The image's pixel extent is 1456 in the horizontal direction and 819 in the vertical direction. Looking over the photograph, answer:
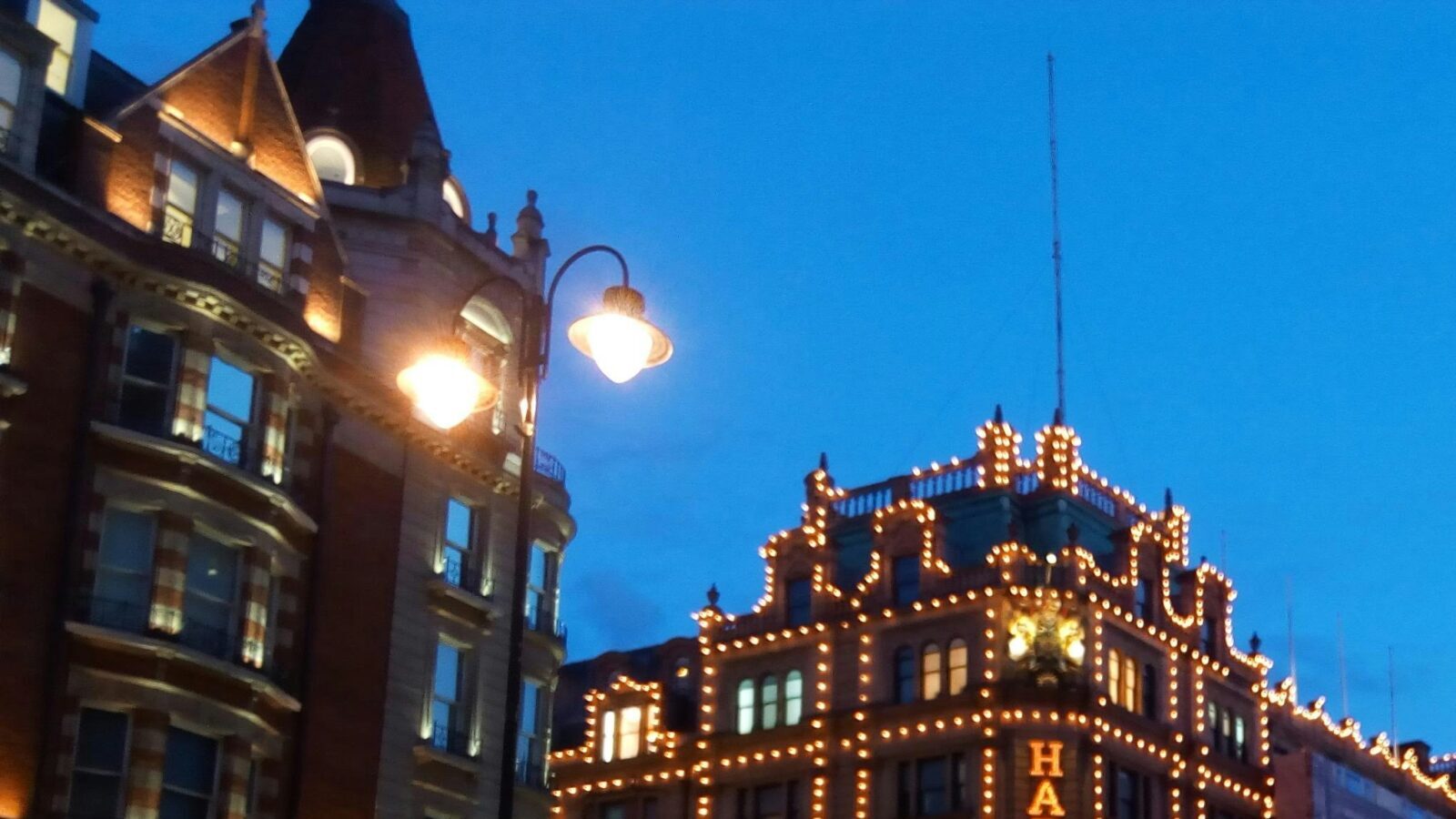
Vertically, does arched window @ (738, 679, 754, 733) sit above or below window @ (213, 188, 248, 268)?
below

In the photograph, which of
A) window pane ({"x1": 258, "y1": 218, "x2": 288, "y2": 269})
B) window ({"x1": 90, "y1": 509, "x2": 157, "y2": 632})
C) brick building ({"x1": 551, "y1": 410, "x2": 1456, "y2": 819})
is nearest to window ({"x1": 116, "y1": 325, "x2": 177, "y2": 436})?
window ({"x1": 90, "y1": 509, "x2": 157, "y2": 632})

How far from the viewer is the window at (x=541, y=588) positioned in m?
48.8

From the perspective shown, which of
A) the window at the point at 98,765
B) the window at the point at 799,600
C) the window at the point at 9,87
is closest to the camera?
the window at the point at 98,765

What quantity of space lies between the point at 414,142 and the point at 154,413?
11079 millimetres

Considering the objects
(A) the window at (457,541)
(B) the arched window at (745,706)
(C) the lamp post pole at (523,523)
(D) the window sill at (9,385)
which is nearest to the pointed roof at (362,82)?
(A) the window at (457,541)

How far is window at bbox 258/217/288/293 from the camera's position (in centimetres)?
4156

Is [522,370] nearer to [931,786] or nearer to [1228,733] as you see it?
[931,786]

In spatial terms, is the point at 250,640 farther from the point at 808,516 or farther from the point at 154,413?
the point at 808,516

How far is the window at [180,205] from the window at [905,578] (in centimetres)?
3286

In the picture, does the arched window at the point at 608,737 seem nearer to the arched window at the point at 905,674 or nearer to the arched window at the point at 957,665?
the arched window at the point at 905,674

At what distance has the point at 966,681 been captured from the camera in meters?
65.2

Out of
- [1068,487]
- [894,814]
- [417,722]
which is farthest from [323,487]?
[1068,487]

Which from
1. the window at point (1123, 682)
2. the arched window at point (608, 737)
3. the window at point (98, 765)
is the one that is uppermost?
the window at point (1123, 682)

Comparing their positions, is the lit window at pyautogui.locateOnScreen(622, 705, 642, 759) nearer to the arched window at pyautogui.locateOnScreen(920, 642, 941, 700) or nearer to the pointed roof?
the arched window at pyautogui.locateOnScreen(920, 642, 941, 700)
